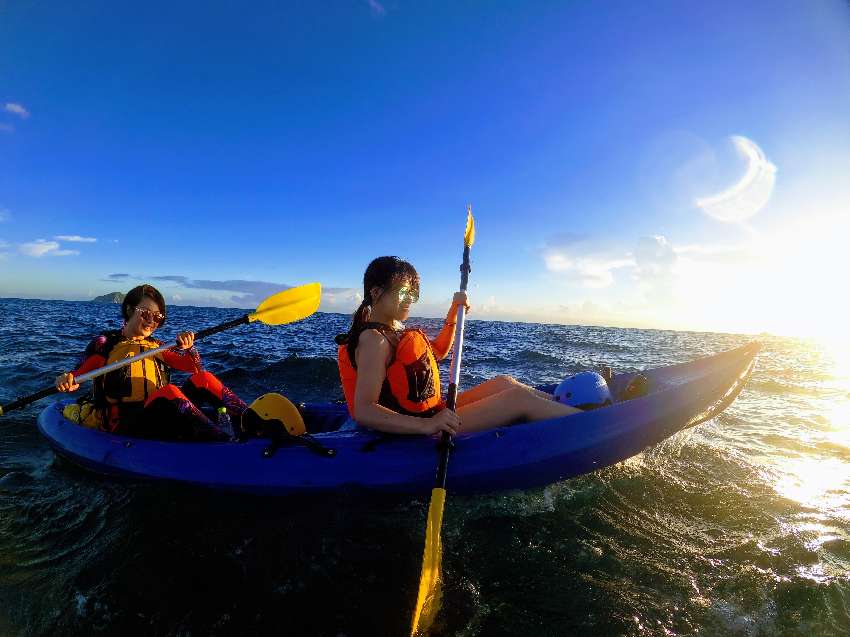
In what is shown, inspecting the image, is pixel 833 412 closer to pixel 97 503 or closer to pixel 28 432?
pixel 97 503

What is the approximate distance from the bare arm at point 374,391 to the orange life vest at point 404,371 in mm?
100

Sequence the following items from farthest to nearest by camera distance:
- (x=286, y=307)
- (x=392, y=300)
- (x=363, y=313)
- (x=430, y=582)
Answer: (x=286, y=307), (x=363, y=313), (x=392, y=300), (x=430, y=582)

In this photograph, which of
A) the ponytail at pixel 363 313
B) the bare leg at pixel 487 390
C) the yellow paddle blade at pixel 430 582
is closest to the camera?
the yellow paddle blade at pixel 430 582

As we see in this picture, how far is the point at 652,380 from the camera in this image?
4.81 m

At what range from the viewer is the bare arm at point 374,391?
2.93 m

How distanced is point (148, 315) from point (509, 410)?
342 cm

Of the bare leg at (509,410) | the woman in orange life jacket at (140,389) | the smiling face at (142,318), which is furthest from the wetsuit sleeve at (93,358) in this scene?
the bare leg at (509,410)

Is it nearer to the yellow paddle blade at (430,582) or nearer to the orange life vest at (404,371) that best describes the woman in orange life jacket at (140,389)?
the orange life vest at (404,371)

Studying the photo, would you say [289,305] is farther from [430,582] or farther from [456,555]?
[430,582]

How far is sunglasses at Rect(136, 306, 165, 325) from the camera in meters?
4.11

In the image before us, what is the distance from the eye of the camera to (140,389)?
13.4ft

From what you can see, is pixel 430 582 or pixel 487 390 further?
pixel 487 390

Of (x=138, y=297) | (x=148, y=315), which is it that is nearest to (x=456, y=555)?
(x=148, y=315)

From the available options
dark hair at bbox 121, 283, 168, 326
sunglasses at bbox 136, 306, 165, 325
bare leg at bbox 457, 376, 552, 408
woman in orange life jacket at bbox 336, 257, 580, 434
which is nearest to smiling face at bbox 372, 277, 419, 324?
woman in orange life jacket at bbox 336, 257, 580, 434
